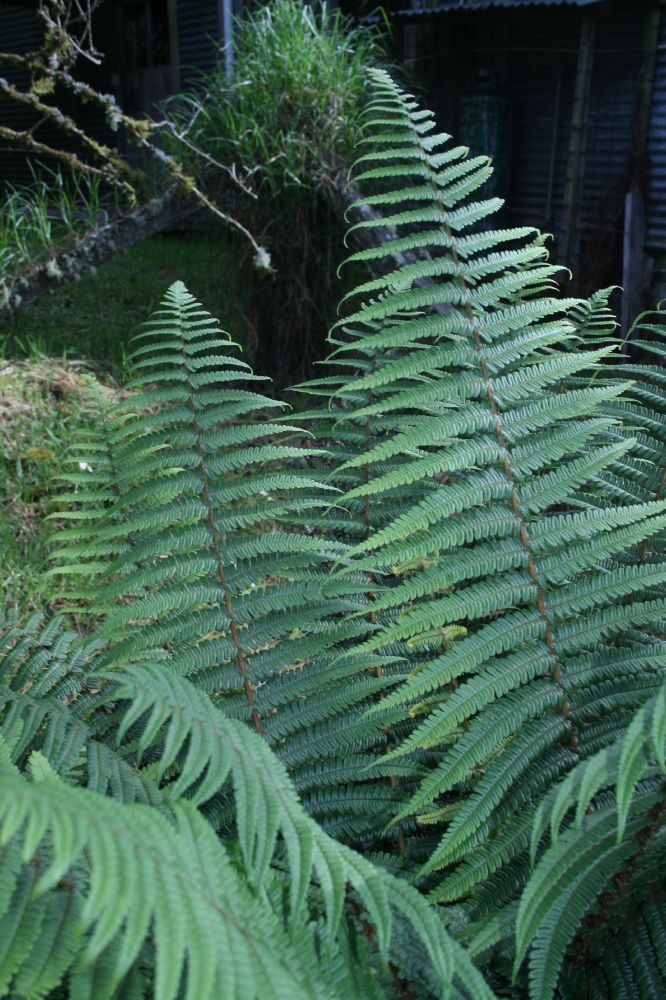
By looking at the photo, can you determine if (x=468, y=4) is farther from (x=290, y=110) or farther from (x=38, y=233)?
(x=38, y=233)

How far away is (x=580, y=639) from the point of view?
112 centimetres

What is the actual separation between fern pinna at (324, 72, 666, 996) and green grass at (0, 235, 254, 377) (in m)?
2.42

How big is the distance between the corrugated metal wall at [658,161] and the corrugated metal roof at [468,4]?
0.53 metres

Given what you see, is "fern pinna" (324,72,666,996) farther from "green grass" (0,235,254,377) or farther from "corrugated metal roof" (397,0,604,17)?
"corrugated metal roof" (397,0,604,17)

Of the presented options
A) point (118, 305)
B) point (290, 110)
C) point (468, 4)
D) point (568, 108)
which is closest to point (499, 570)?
point (290, 110)

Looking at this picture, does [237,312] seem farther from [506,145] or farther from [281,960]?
[281,960]

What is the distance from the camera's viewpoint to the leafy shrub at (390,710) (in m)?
0.77

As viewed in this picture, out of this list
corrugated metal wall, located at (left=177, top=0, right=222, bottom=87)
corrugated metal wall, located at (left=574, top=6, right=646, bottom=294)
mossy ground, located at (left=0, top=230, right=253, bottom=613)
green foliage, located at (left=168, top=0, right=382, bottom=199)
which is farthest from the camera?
corrugated metal wall, located at (left=177, top=0, right=222, bottom=87)

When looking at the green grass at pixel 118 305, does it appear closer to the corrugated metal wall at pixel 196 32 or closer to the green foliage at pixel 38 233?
the green foliage at pixel 38 233

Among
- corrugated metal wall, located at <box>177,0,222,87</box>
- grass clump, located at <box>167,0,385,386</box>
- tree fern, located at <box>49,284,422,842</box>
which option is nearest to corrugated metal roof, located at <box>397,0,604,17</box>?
grass clump, located at <box>167,0,385,386</box>

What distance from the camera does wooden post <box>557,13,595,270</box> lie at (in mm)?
4805

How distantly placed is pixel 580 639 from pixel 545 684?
0.24 ft

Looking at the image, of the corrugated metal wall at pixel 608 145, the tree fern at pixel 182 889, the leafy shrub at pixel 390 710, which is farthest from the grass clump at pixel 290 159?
the tree fern at pixel 182 889

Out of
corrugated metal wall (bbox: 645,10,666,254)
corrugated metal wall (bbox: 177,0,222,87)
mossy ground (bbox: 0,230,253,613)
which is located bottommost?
mossy ground (bbox: 0,230,253,613)
